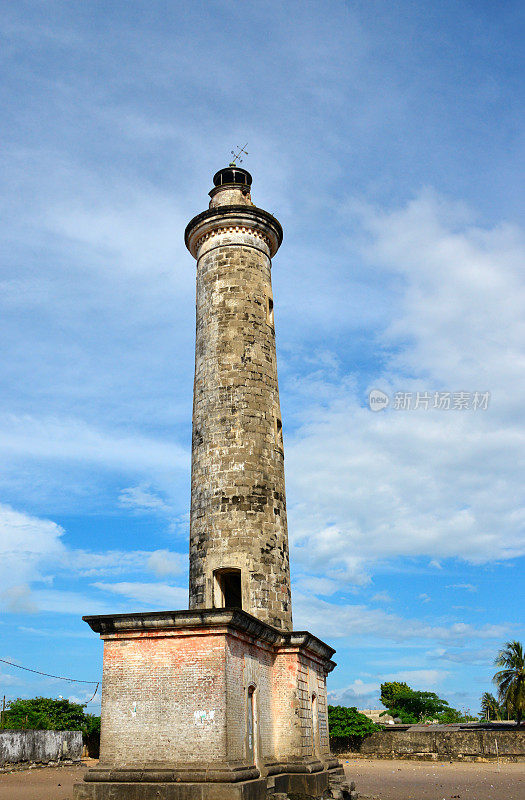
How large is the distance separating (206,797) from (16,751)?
15.7 metres

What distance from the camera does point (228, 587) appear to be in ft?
52.9

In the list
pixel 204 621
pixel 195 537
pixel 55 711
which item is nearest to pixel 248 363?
pixel 195 537

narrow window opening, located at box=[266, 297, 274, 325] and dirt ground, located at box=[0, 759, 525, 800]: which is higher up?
narrow window opening, located at box=[266, 297, 274, 325]

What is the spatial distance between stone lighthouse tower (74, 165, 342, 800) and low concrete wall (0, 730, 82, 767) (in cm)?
1196

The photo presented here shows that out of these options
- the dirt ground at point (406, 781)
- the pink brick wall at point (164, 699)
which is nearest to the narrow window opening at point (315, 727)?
the dirt ground at point (406, 781)

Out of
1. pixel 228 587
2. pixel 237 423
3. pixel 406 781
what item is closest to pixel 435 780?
pixel 406 781

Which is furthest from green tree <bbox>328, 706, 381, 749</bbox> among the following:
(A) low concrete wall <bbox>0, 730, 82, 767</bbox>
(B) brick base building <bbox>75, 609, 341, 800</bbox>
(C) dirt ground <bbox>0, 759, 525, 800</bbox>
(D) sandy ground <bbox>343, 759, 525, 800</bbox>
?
(B) brick base building <bbox>75, 609, 341, 800</bbox>

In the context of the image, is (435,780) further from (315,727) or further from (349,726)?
(349,726)

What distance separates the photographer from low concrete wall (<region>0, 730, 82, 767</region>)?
73.7 feet

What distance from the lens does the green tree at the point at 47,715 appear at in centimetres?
3108

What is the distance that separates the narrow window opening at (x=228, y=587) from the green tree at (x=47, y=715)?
19368 mm

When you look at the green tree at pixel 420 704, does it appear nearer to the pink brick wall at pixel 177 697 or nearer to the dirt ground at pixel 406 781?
the dirt ground at pixel 406 781

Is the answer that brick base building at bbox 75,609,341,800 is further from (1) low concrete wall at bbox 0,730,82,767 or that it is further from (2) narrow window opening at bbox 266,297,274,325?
(1) low concrete wall at bbox 0,730,82,767

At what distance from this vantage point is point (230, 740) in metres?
11.0
